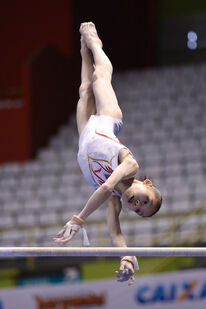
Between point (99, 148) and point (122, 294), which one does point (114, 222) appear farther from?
point (122, 294)

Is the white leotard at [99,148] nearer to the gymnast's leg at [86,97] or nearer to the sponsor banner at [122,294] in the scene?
the gymnast's leg at [86,97]

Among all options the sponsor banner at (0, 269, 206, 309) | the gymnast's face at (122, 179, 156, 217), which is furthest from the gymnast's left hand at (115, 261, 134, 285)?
the sponsor banner at (0, 269, 206, 309)

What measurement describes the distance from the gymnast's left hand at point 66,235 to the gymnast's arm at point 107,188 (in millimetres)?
137

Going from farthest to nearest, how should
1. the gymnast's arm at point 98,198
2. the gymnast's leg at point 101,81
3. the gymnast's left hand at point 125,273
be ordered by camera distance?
the gymnast's leg at point 101,81 → the gymnast's left hand at point 125,273 → the gymnast's arm at point 98,198

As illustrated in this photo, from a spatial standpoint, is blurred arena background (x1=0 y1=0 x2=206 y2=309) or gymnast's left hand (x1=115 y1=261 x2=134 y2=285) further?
blurred arena background (x1=0 y1=0 x2=206 y2=309)

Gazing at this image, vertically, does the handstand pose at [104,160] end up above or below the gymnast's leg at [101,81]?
below

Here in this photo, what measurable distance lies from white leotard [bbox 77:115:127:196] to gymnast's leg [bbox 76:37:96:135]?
14 cm

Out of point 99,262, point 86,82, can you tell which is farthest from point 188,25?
point 86,82

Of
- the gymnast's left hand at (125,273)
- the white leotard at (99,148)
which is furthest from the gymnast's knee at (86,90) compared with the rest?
the gymnast's left hand at (125,273)

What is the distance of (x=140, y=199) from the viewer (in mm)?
5289

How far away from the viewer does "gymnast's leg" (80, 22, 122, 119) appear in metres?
5.84

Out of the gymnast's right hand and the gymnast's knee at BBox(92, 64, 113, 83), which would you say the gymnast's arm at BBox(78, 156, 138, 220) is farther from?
the gymnast's knee at BBox(92, 64, 113, 83)

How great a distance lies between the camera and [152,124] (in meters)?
12.8

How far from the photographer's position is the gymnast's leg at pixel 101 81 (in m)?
5.84
